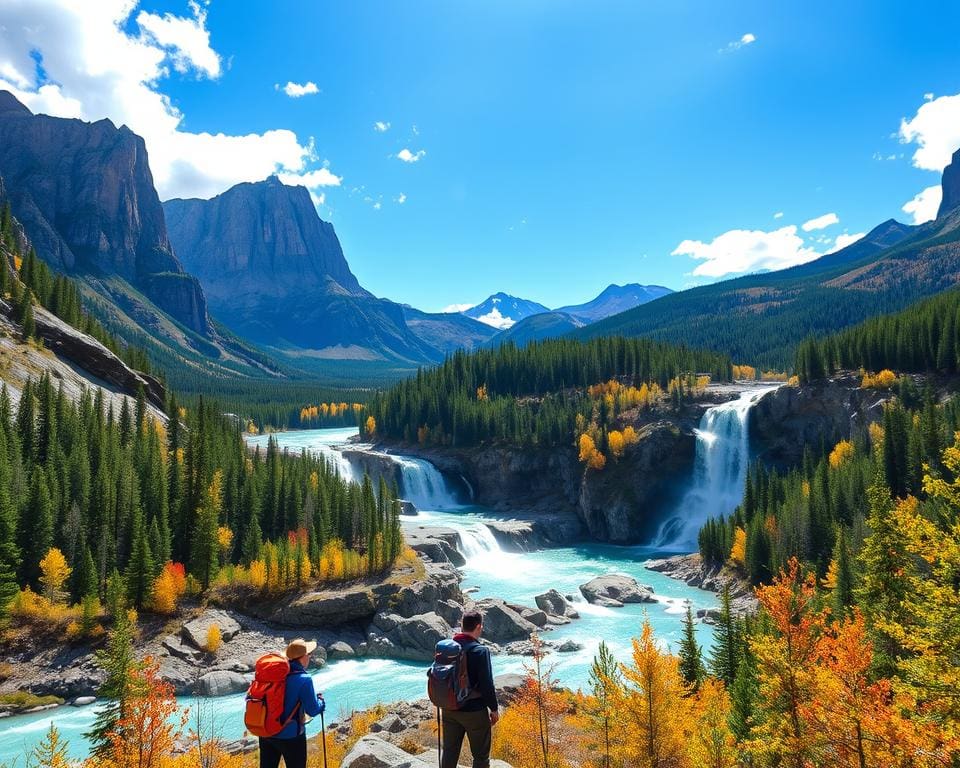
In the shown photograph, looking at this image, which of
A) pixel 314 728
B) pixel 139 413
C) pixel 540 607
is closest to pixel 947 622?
pixel 314 728

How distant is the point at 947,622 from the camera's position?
1377 centimetres

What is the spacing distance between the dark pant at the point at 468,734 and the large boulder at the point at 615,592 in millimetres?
55777

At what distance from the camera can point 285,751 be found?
985cm

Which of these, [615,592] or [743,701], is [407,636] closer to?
[615,592]

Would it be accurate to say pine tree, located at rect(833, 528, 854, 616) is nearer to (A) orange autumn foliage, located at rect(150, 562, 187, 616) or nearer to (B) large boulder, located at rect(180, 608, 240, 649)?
(B) large boulder, located at rect(180, 608, 240, 649)

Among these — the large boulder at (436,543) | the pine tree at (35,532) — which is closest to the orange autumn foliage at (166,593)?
the pine tree at (35,532)

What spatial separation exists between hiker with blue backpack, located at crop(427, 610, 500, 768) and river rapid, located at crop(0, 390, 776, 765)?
24.1 m

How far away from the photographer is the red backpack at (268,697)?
31.1ft

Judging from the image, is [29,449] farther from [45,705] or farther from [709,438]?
[709,438]

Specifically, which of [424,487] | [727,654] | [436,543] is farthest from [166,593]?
[424,487]

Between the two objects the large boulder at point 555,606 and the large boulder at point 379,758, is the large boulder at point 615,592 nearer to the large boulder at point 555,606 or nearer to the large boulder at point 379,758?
the large boulder at point 555,606

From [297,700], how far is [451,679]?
247 cm

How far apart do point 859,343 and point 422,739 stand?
106m

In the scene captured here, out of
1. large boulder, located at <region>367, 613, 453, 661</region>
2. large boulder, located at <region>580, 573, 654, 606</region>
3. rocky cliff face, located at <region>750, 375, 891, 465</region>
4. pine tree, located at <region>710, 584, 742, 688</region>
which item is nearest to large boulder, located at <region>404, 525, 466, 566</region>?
large boulder, located at <region>580, 573, 654, 606</region>
